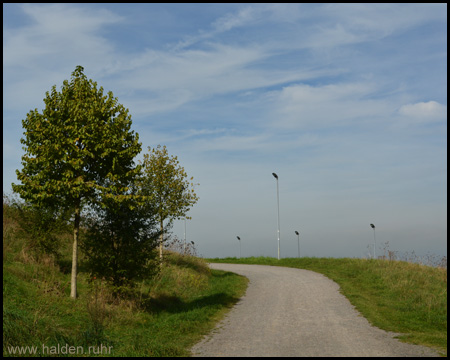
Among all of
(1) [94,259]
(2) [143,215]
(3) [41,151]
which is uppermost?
(3) [41,151]

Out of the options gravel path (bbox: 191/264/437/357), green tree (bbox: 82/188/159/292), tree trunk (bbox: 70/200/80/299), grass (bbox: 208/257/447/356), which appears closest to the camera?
gravel path (bbox: 191/264/437/357)

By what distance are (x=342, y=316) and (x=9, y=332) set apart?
10.7 m

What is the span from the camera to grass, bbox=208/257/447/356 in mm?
13648

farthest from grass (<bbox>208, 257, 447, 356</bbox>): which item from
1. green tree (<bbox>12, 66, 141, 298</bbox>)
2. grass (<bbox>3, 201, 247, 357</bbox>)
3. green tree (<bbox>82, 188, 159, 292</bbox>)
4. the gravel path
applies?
green tree (<bbox>12, 66, 141, 298</bbox>)

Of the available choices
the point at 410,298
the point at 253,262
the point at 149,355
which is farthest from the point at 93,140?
the point at 253,262

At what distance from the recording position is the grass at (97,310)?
10945 millimetres

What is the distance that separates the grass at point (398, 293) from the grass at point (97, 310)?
19.0ft

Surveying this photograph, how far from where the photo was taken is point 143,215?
16.3 m

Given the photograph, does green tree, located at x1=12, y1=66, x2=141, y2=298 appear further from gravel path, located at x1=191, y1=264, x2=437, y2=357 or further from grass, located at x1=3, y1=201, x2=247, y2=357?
gravel path, located at x1=191, y1=264, x2=437, y2=357

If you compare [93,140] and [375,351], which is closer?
[375,351]

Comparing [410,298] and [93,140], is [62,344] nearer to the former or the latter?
[93,140]

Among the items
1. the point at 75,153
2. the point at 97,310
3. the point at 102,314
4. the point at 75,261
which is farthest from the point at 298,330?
the point at 75,153

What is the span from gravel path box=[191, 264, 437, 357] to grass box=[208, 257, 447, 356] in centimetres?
67

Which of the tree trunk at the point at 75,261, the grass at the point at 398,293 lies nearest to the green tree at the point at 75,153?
the tree trunk at the point at 75,261
